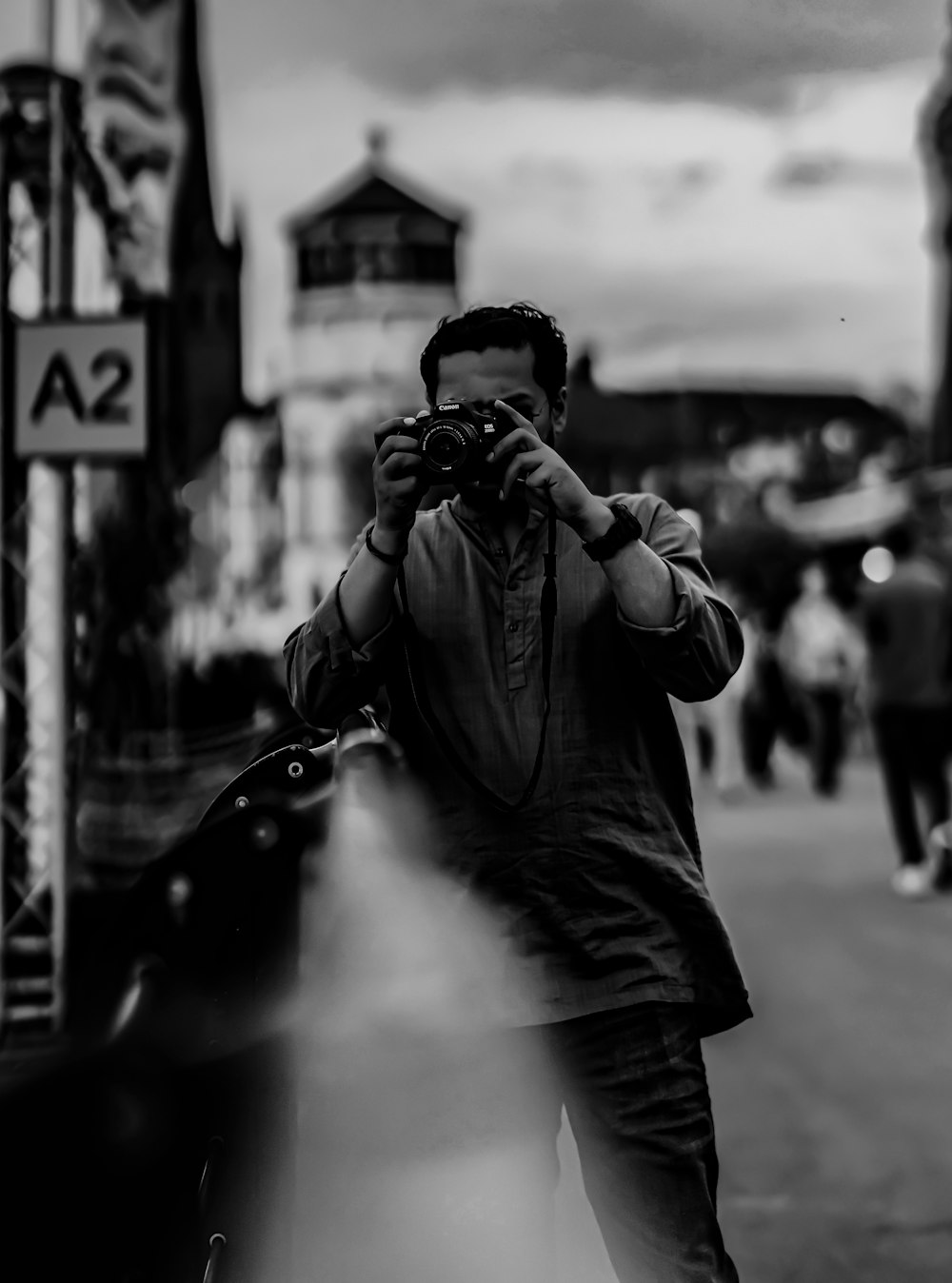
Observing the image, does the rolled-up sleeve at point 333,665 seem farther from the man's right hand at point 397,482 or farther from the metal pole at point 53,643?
the metal pole at point 53,643

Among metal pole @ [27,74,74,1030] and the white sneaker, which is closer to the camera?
metal pole @ [27,74,74,1030]

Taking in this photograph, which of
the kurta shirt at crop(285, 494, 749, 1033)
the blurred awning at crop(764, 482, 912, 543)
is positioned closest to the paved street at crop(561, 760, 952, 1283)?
the kurta shirt at crop(285, 494, 749, 1033)

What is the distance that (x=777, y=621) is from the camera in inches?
630

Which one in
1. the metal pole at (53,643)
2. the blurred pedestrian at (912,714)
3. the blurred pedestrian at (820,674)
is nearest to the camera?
the metal pole at (53,643)

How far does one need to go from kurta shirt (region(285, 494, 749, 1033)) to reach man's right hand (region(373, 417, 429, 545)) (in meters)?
0.12

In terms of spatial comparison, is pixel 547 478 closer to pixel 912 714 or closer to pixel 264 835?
pixel 264 835

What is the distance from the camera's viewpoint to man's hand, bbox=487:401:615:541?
74.7 inches

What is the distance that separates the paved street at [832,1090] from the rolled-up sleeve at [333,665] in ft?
2.83

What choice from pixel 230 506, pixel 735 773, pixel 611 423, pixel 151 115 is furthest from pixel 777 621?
pixel 611 423

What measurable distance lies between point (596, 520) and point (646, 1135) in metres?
0.71

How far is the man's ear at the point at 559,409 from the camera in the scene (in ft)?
6.88

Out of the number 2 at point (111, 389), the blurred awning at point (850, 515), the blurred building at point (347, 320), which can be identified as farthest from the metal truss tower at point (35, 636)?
the blurred building at point (347, 320)

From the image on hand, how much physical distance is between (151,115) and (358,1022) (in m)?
9.67

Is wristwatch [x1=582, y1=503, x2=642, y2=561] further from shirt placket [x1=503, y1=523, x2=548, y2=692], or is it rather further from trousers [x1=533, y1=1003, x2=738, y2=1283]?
trousers [x1=533, y1=1003, x2=738, y2=1283]
